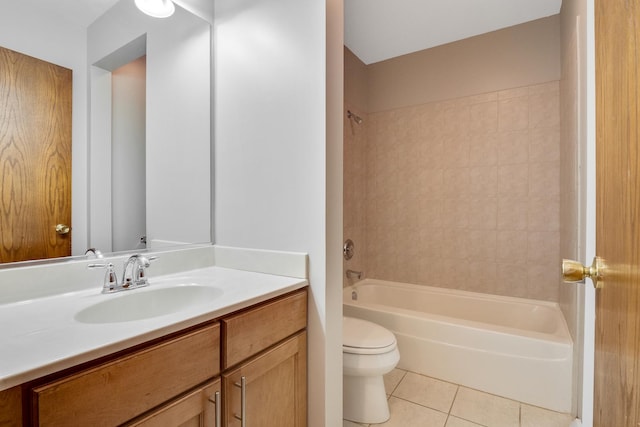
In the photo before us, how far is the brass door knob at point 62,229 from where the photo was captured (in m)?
1.09

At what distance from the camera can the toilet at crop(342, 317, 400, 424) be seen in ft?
5.10

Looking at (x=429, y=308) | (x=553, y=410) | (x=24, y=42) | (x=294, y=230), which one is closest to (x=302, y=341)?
(x=294, y=230)

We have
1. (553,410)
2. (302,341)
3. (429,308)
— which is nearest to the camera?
(302,341)

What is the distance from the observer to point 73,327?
78 cm

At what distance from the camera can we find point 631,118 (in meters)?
0.41

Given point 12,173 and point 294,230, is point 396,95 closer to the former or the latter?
point 294,230

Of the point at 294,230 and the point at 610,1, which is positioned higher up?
the point at 610,1

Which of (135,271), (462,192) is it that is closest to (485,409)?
(462,192)

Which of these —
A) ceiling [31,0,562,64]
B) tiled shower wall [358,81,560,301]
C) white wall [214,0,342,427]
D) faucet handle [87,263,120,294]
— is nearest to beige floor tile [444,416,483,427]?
white wall [214,0,342,427]

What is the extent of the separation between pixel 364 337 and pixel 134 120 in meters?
1.56

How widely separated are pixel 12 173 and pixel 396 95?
274 cm

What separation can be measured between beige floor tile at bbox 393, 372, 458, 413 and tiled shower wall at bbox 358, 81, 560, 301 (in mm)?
902

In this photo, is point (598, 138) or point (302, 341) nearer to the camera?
point (598, 138)

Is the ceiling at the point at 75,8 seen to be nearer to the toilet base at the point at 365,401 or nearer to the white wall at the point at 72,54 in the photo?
the white wall at the point at 72,54
